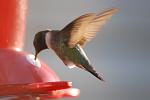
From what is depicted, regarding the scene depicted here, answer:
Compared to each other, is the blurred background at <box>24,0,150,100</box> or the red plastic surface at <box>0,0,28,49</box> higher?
the red plastic surface at <box>0,0,28,49</box>

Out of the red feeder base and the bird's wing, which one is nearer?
the red feeder base

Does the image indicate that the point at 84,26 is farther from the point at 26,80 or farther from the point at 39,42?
the point at 26,80

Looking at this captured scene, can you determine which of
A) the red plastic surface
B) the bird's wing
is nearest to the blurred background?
the red plastic surface

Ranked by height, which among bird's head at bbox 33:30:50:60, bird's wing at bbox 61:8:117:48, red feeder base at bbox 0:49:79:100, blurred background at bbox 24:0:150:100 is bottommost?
blurred background at bbox 24:0:150:100

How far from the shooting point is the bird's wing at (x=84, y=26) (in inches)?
80.0

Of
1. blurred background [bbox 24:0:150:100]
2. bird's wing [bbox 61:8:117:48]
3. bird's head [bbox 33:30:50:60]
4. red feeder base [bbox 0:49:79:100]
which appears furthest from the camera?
blurred background [bbox 24:0:150:100]

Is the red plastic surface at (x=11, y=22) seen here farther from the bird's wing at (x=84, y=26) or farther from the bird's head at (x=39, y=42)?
the bird's wing at (x=84, y=26)

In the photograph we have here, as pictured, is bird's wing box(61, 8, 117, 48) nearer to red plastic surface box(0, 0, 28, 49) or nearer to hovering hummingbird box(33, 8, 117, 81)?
hovering hummingbird box(33, 8, 117, 81)

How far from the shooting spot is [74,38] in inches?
84.3

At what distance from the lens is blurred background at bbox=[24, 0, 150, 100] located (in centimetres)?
436

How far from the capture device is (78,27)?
206 cm

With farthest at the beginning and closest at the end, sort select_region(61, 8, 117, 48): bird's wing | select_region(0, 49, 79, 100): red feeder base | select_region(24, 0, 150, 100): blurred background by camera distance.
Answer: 1. select_region(24, 0, 150, 100): blurred background
2. select_region(61, 8, 117, 48): bird's wing
3. select_region(0, 49, 79, 100): red feeder base

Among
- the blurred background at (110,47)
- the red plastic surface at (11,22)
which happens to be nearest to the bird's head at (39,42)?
the red plastic surface at (11,22)

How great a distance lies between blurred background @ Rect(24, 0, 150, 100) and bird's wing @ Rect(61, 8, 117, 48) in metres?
2.10
